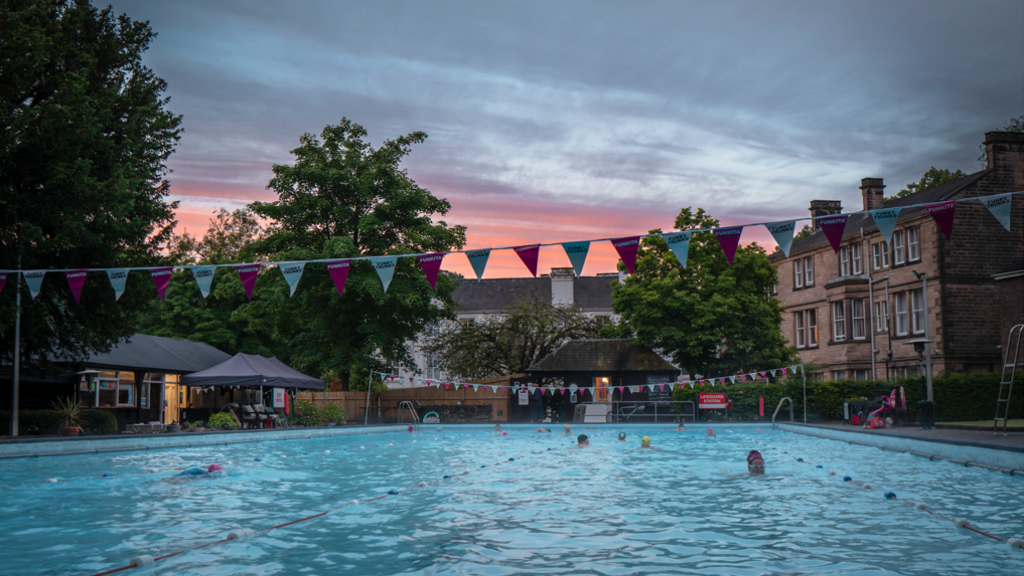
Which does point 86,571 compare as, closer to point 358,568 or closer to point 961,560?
point 358,568

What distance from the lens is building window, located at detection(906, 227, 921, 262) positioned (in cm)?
3503

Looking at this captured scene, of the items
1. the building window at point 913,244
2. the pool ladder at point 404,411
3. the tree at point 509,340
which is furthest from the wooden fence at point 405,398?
the building window at point 913,244

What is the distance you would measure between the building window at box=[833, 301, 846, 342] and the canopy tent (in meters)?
27.0

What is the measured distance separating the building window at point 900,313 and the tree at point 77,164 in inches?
1254

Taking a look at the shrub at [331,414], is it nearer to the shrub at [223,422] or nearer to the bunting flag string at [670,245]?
the shrub at [223,422]

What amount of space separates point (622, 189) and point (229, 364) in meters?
15.9

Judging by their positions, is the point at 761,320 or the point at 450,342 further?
the point at 450,342

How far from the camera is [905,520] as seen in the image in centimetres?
864

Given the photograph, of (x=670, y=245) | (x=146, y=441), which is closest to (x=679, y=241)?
(x=670, y=245)

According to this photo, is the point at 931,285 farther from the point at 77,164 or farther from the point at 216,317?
the point at 216,317

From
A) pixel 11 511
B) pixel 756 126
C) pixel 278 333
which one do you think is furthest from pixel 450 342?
pixel 11 511

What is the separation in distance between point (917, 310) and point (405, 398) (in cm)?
2500

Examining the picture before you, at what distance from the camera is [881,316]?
3675 centimetres

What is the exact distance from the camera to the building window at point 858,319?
37.8m
